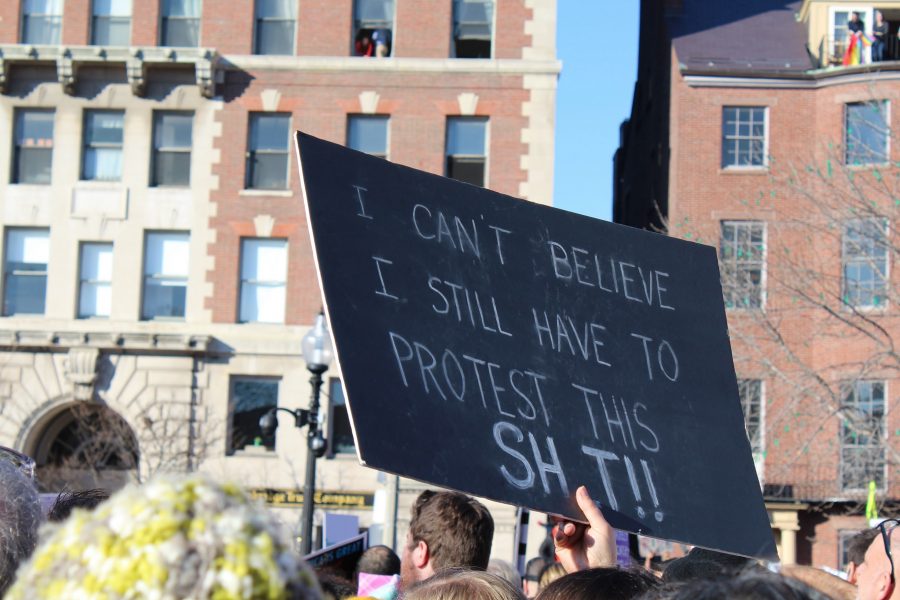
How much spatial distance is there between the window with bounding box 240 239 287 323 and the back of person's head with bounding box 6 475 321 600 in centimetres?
2575

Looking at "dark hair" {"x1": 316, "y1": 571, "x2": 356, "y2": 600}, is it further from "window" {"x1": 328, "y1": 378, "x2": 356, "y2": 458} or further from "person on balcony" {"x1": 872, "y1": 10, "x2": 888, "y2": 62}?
"person on balcony" {"x1": 872, "y1": 10, "x2": 888, "y2": 62}

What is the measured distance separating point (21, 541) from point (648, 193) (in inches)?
1247

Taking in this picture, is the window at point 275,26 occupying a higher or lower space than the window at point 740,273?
higher

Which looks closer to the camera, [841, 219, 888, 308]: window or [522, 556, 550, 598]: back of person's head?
[522, 556, 550, 598]: back of person's head

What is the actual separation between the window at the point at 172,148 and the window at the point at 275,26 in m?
2.19

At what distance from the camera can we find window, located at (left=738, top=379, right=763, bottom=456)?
22891 millimetres

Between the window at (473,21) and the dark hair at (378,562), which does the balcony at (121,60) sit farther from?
the dark hair at (378,562)

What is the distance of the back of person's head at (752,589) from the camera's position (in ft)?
6.49

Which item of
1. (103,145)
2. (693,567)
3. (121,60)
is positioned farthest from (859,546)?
(103,145)

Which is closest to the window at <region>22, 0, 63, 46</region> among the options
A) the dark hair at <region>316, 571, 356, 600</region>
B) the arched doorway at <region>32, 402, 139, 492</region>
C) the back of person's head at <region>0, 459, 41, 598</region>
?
the arched doorway at <region>32, 402, 139, 492</region>

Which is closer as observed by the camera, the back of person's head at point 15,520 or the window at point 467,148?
the back of person's head at point 15,520

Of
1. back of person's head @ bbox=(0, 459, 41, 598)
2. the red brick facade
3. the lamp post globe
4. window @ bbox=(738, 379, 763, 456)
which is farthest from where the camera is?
the red brick facade

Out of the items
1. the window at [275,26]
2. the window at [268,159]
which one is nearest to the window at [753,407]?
the window at [268,159]

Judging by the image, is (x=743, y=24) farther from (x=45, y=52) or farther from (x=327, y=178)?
(x=327, y=178)
